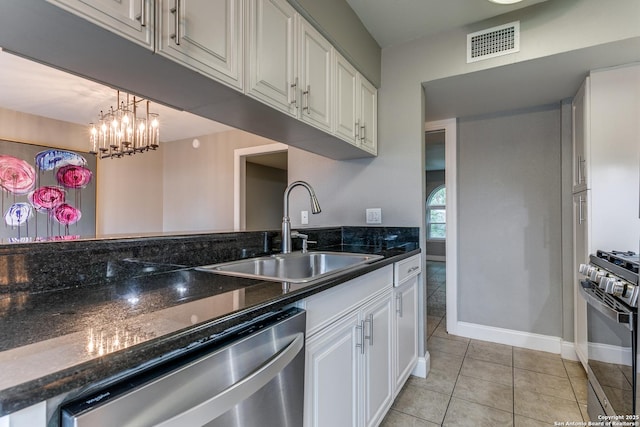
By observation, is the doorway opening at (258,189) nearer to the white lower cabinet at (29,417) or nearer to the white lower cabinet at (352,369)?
the white lower cabinet at (352,369)

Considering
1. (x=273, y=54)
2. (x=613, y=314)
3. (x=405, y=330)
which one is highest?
(x=273, y=54)

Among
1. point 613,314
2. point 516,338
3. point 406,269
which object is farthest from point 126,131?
point 516,338

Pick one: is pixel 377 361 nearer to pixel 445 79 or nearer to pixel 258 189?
pixel 445 79

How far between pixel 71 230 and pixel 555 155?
4956mm

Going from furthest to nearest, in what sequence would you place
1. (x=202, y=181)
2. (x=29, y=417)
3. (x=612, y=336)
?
(x=202, y=181) → (x=612, y=336) → (x=29, y=417)

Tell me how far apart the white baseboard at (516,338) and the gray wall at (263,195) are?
3.19m

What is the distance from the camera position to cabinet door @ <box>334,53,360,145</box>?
1838mm

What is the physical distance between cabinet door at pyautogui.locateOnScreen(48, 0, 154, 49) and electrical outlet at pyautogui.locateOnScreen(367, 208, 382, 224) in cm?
180

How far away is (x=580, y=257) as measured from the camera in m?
2.14

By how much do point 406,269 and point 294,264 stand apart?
26.9 inches

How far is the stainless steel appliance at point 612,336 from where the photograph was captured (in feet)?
3.74

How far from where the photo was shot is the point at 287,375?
2.78 feet

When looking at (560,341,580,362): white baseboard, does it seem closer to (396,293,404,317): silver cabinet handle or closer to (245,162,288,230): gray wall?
(396,293,404,317): silver cabinet handle

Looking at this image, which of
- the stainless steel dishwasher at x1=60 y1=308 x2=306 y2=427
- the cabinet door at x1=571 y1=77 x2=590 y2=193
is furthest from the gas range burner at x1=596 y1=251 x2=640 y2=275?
the stainless steel dishwasher at x1=60 y1=308 x2=306 y2=427
